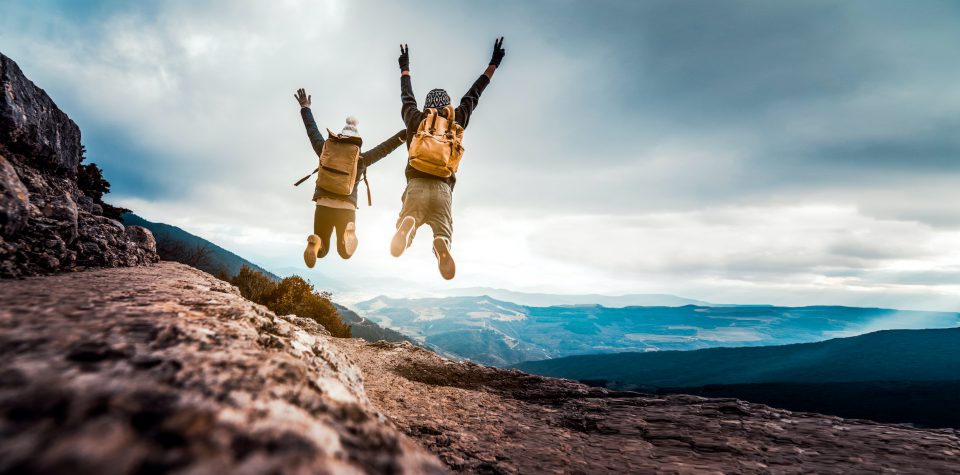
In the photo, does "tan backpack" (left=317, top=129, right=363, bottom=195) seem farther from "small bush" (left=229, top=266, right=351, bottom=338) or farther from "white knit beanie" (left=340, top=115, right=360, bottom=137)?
"small bush" (left=229, top=266, right=351, bottom=338)

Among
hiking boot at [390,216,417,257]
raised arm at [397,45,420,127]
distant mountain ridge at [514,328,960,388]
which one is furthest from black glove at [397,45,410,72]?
distant mountain ridge at [514,328,960,388]

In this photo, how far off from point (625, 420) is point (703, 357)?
21416 centimetres

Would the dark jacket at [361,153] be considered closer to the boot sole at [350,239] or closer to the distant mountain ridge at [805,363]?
the boot sole at [350,239]

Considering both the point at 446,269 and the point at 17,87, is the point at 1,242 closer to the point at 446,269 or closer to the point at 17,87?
the point at 17,87

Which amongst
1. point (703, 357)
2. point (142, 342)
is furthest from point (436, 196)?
point (703, 357)

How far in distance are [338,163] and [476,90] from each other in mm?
3511

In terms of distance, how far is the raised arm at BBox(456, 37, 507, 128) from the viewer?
24.5 ft

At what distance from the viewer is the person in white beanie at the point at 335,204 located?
795 cm

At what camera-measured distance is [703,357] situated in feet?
576

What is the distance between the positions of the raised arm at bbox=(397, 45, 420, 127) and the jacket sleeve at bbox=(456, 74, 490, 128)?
93 centimetres

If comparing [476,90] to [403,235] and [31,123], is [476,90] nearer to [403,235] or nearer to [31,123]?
[403,235]

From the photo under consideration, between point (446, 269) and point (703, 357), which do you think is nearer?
point (446, 269)

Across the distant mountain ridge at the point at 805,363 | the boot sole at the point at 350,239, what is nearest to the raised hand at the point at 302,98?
the boot sole at the point at 350,239

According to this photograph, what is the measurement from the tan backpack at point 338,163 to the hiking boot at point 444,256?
2.35 meters
